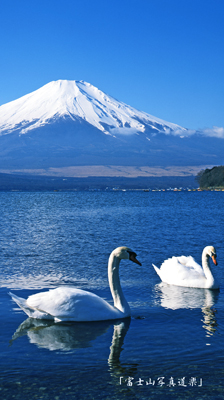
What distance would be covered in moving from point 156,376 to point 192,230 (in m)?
27.9

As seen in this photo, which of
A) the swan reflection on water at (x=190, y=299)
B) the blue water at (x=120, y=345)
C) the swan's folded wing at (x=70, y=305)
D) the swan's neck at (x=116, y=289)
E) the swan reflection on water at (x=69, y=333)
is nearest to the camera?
the blue water at (x=120, y=345)

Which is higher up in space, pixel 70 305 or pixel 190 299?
pixel 70 305

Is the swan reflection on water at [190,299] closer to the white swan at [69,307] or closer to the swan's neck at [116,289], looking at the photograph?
the swan's neck at [116,289]

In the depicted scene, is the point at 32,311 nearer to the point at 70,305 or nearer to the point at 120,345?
the point at 70,305

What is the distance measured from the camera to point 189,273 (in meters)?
16.0

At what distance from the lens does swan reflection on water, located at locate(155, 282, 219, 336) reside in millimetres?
11688

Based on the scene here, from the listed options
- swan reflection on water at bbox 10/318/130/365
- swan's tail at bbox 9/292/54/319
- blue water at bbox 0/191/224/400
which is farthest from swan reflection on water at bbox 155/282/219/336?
swan's tail at bbox 9/292/54/319

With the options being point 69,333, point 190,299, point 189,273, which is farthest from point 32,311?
point 189,273

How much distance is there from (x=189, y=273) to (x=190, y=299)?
2048 millimetres

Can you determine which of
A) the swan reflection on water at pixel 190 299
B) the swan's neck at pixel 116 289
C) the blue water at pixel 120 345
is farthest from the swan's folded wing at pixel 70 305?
the swan reflection on water at pixel 190 299

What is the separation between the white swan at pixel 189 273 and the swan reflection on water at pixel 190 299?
176mm

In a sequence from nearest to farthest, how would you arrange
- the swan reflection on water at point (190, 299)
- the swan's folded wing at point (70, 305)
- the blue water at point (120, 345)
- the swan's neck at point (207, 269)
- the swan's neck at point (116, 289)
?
the blue water at point (120, 345) < the swan's folded wing at point (70, 305) < the swan's neck at point (116, 289) < the swan reflection on water at point (190, 299) < the swan's neck at point (207, 269)

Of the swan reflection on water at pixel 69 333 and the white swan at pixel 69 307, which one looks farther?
the white swan at pixel 69 307

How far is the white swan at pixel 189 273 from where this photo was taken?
50.4 ft
